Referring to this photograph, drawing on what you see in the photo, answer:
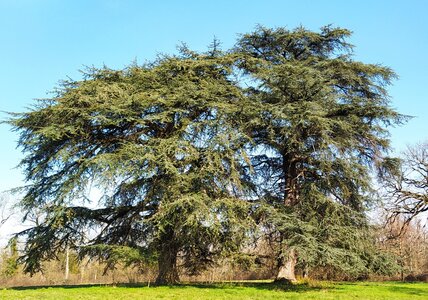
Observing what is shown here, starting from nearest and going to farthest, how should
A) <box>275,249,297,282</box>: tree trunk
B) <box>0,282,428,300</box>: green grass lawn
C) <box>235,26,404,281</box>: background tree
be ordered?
1. <box>0,282,428,300</box>: green grass lawn
2. <box>235,26,404,281</box>: background tree
3. <box>275,249,297,282</box>: tree trunk

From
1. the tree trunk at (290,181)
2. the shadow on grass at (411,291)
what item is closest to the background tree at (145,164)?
the tree trunk at (290,181)

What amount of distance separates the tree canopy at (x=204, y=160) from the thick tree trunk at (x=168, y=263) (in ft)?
0.17

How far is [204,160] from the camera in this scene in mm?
17297

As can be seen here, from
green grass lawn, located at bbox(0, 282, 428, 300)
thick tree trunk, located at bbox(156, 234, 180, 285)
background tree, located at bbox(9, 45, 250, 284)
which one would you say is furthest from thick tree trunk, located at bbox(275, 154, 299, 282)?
thick tree trunk, located at bbox(156, 234, 180, 285)

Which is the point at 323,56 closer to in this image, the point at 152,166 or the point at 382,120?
the point at 382,120

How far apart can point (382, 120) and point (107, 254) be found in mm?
14432

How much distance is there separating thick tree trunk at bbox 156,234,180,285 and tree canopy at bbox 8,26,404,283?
52 mm

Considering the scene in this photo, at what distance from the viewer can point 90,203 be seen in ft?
60.9

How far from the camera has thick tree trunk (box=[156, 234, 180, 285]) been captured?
17.8 m

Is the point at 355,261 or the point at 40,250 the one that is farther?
the point at 40,250

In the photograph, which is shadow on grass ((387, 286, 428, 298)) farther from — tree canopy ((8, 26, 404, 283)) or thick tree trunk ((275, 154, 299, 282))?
thick tree trunk ((275, 154, 299, 282))

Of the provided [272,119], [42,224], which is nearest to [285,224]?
[272,119]

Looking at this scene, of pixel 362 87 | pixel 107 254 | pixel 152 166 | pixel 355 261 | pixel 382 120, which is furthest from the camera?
pixel 362 87

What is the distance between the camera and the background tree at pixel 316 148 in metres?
16.3
